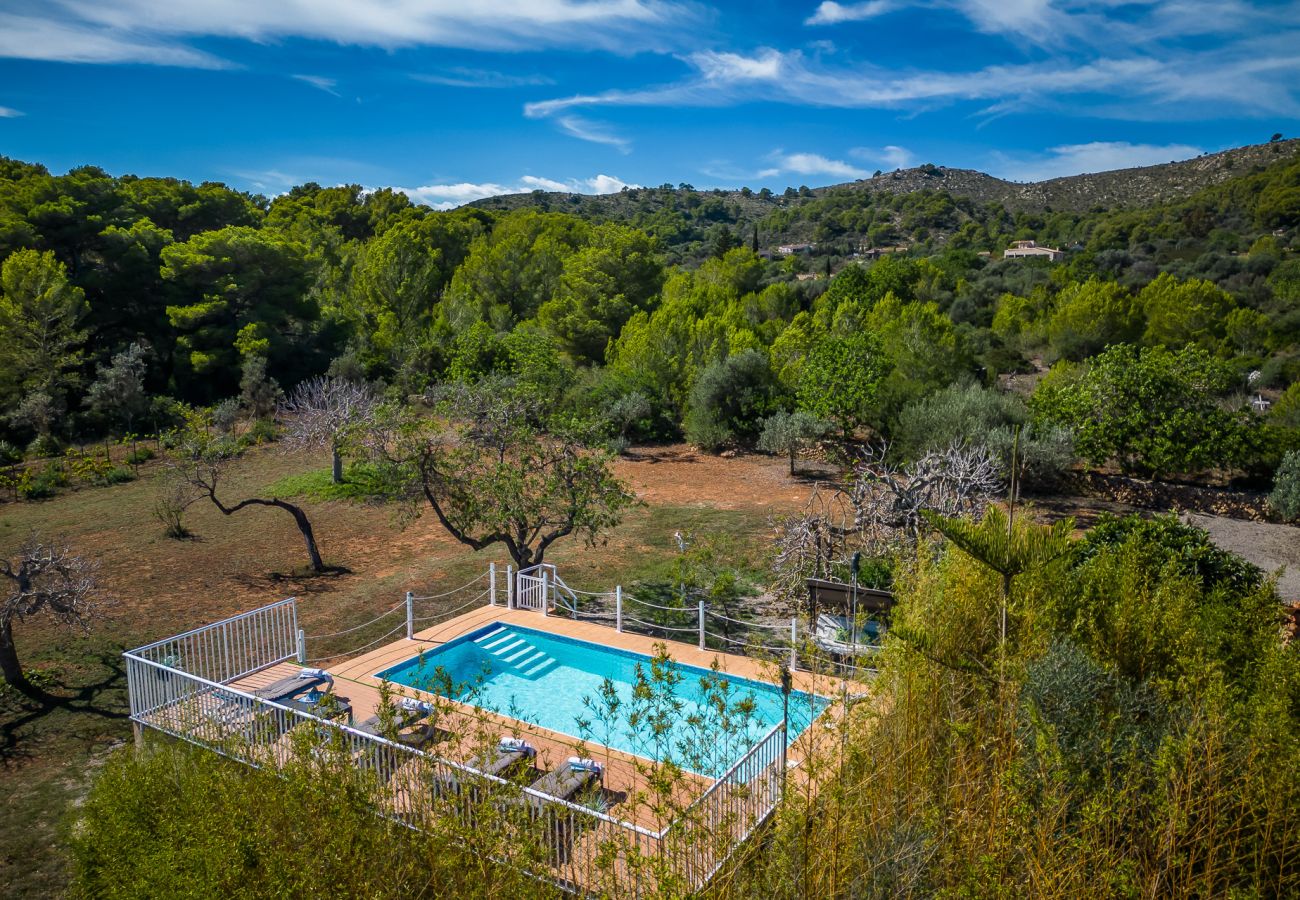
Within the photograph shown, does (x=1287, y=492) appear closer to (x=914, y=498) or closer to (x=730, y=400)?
(x=914, y=498)

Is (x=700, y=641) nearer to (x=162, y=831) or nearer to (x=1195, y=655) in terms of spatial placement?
(x=1195, y=655)

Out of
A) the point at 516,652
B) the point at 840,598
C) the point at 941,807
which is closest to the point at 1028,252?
the point at 840,598

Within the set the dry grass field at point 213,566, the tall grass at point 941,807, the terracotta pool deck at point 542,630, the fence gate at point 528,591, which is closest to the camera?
the tall grass at point 941,807

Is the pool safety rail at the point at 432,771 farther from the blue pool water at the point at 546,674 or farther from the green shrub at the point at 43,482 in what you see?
the green shrub at the point at 43,482

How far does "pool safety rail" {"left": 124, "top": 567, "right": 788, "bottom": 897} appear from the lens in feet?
11.7

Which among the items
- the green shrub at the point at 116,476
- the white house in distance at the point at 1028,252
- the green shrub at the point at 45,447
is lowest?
the green shrub at the point at 116,476

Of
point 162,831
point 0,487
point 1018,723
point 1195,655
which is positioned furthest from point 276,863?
point 0,487

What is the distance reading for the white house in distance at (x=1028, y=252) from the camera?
5384cm

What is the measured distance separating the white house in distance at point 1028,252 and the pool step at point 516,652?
49602 mm

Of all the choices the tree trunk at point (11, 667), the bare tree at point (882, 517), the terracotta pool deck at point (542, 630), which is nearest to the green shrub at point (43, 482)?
the tree trunk at point (11, 667)

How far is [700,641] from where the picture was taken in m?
10.6

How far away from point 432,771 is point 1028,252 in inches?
2398

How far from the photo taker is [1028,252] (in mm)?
56469

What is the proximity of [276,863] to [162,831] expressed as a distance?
135 centimetres
